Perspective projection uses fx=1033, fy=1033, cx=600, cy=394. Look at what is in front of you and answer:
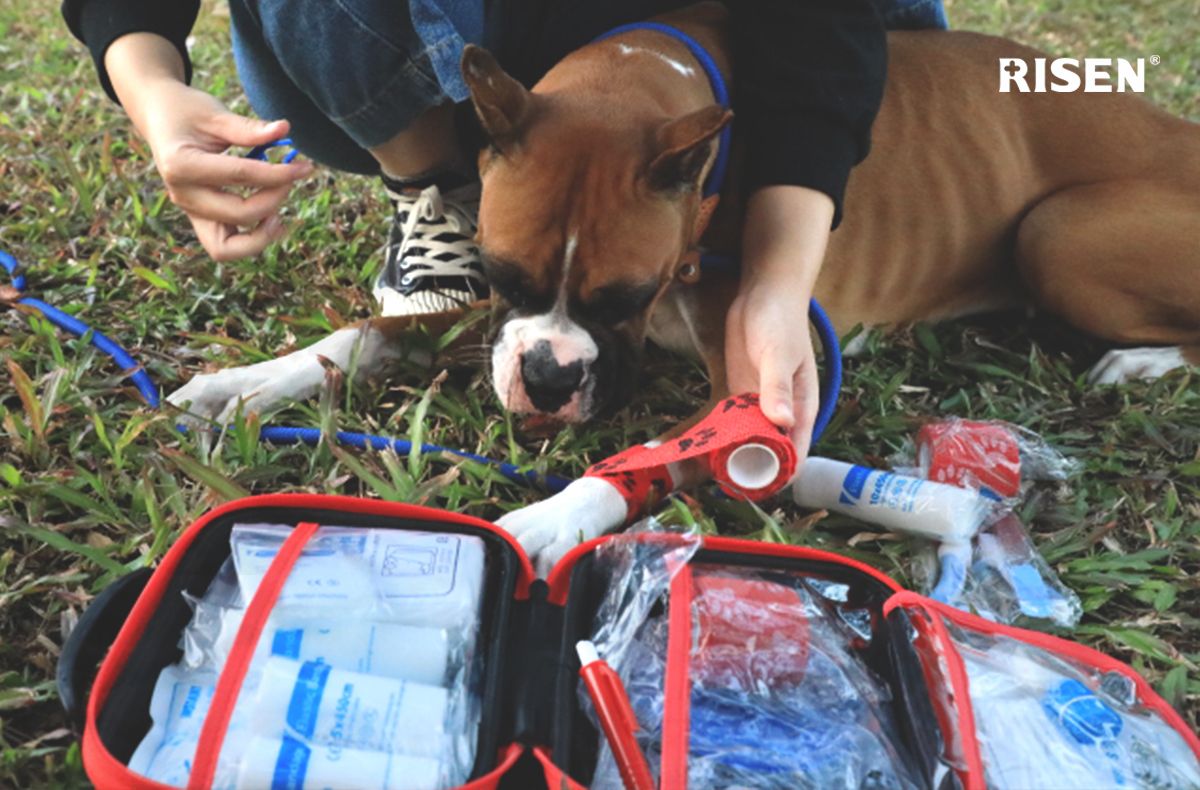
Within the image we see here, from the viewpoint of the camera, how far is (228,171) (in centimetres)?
182

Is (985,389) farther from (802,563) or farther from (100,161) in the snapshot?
(100,161)

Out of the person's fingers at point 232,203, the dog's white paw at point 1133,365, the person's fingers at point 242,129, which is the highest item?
the person's fingers at point 242,129

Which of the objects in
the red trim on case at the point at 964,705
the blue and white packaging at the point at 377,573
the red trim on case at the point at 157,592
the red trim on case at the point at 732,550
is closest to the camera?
the red trim on case at the point at 157,592

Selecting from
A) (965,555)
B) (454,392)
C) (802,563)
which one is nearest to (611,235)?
(454,392)

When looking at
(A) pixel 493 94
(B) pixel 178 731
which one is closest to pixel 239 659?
(B) pixel 178 731

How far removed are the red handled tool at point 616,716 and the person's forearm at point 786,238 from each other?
96 centimetres

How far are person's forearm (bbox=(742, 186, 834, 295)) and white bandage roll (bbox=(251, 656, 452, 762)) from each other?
1.13 meters

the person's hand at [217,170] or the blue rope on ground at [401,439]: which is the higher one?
the person's hand at [217,170]

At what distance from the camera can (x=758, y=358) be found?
76.2 inches

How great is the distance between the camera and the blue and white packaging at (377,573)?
1.36 meters

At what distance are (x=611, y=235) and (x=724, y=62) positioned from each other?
2.26 ft

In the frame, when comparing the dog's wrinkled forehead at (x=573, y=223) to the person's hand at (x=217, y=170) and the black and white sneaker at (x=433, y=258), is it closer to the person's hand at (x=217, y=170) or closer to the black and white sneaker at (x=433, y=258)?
the person's hand at (x=217, y=170)

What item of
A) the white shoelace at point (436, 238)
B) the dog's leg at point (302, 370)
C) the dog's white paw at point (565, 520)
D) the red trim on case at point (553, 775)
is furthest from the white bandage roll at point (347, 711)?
the white shoelace at point (436, 238)

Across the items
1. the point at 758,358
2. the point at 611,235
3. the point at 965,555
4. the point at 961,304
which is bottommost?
the point at 961,304
